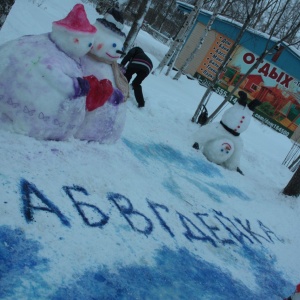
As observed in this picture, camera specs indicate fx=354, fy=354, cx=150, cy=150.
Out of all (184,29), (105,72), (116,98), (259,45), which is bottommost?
(116,98)

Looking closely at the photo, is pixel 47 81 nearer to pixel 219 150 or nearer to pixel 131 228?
pixel 131 228

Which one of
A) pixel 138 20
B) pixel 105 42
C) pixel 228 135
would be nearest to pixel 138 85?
pixel 228 135

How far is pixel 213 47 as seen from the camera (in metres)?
17.8

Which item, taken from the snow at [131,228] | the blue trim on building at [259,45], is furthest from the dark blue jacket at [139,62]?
the blue trim on building at [259,45]

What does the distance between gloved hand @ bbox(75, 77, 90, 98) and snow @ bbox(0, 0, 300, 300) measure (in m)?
0.55

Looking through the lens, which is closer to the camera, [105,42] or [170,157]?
[105,42]

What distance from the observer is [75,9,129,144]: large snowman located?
394 centimetres

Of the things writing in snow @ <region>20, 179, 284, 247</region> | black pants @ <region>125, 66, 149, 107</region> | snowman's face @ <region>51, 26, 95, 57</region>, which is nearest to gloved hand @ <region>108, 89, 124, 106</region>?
snowman's face @ <region>51, 26, 95, 57</region>

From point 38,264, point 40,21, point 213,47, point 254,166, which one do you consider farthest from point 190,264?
point 213,47

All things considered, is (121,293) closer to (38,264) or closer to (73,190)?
(38,264)

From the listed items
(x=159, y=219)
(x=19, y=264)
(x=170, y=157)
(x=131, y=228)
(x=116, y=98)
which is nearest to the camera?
(x=19, y=264)

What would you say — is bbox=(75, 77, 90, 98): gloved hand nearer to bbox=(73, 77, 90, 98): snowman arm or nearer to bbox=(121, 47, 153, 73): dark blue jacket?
bbox=(73, 77, 90, 98): snowman arm

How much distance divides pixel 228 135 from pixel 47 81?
3.61 metres

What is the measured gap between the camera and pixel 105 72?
4.13 meters
